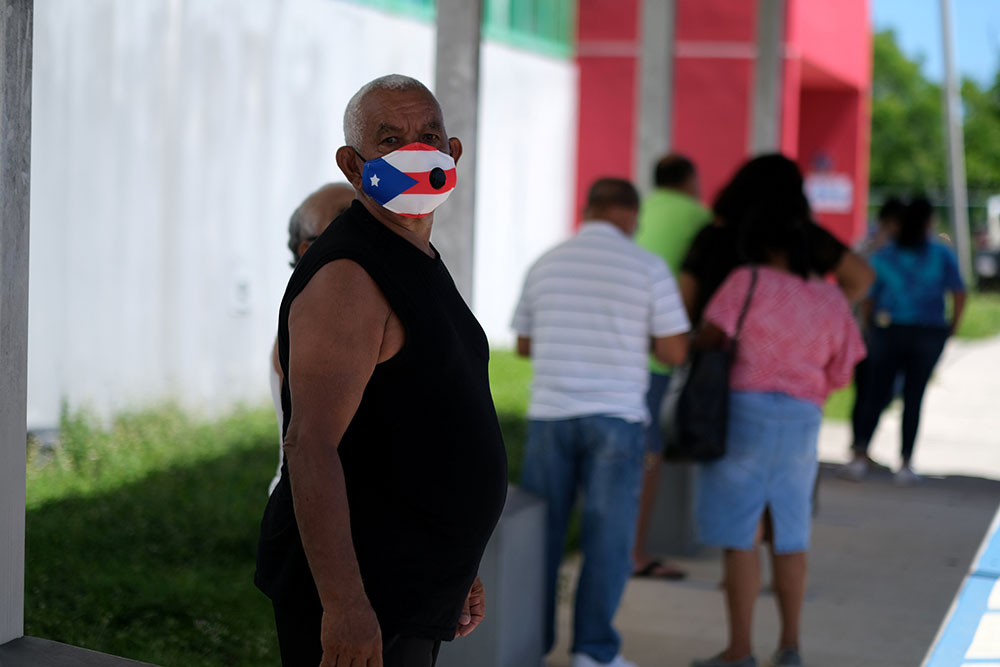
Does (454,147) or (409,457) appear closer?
(409,457)

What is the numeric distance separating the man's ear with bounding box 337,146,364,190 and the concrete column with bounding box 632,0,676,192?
6116mm

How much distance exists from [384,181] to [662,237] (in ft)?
12.9

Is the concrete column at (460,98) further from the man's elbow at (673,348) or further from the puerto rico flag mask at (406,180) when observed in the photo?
the puerto rico flag mask at (406,180)

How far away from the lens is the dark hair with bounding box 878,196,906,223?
336 inches

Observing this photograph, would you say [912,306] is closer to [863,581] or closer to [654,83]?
[654,83]

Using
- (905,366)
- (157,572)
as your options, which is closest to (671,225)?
(157,572)

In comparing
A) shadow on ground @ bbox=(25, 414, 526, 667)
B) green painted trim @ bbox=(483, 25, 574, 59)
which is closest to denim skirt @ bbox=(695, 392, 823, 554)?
shadow on ground @ bbox=(25, 414, 526, 667)

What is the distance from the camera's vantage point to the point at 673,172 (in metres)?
6.23

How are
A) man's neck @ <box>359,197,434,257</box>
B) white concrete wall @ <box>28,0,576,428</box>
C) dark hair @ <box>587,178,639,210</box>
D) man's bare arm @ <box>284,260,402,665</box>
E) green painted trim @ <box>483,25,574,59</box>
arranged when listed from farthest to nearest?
green painted trim @ <box>483,25,574,59</box>
white concrete wall @ <box>28,0,576,428</box>
dark hair @ <box>587,178,639,210</box>
man's neck @ <box>359,197,434,257</box>
man's bare arm @ <box>284,260,402,665</box>

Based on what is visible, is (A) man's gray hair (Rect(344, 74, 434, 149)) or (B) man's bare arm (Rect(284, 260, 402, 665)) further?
(A) man's gray hair (Rect(344, 74, 434, 149))

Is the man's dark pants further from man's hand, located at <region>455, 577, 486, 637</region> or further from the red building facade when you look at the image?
the red building facade

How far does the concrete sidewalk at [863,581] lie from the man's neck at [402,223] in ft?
9.95

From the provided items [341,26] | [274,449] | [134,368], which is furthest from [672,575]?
[341,26]

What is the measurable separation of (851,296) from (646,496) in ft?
5.45
